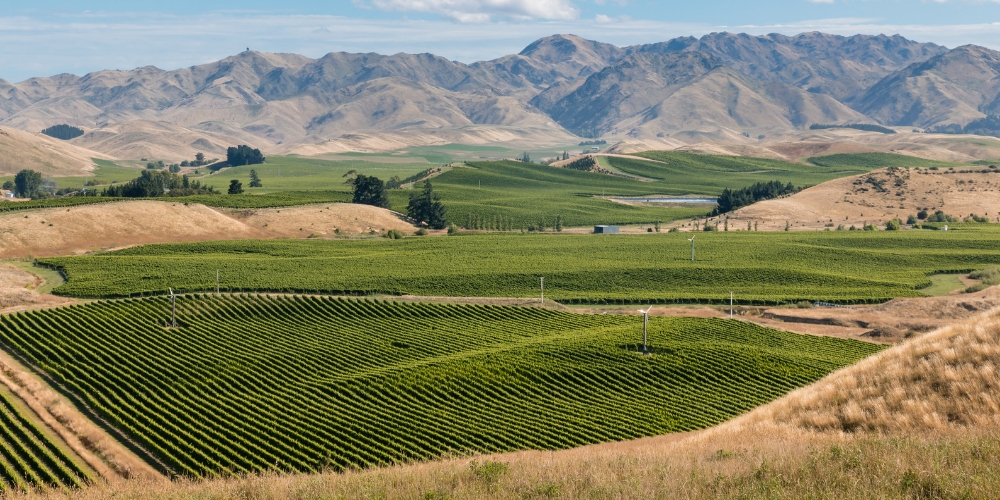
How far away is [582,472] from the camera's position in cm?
2664

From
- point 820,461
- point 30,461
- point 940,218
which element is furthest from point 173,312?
point 940,218

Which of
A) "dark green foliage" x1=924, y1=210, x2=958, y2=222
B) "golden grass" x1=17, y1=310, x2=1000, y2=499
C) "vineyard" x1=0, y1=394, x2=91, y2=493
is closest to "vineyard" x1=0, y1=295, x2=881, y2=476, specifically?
"vineyard" x1=0, y1=394, x2=91, y2=493

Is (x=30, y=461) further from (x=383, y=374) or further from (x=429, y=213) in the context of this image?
(x=429, y=213)

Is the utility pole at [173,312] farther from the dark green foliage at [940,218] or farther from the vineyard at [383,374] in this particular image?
the dark green foliage at [940,218]

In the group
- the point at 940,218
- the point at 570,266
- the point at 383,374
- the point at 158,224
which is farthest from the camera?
the point at 940,218

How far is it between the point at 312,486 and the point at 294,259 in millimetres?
111400

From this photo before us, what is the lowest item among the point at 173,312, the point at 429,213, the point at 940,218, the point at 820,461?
the point at 173,312

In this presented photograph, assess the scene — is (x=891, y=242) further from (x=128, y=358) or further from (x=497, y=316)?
(x=128, y=358)

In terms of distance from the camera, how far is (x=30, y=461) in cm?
4909

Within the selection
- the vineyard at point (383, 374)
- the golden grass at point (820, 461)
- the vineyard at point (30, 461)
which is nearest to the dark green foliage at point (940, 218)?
the vineyard at point (383, 374)

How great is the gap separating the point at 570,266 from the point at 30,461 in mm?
90963

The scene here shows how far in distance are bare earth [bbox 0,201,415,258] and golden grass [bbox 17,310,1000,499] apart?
127 m

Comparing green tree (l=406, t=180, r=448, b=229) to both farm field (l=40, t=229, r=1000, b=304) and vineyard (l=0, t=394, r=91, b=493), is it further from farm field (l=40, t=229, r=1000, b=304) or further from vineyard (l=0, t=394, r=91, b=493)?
vineyard (l=0, t=394, r=91, b=493)

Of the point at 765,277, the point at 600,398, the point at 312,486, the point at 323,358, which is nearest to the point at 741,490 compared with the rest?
the point at 312,486
